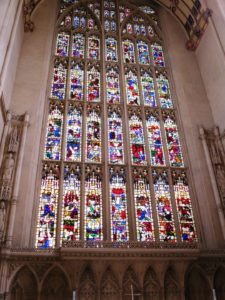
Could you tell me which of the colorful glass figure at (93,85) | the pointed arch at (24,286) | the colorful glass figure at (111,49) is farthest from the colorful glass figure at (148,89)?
the pointed arch at (24,286)

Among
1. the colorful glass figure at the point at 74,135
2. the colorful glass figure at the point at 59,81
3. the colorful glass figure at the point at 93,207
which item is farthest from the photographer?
the colorful glass figure at the point at 59,81

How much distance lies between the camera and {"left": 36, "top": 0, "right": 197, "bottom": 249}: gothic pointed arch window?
9.77 meters

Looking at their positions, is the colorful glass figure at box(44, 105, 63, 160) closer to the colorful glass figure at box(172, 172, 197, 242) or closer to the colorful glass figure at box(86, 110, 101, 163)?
the colorful glass figure at box(86, 110, 101, 163)

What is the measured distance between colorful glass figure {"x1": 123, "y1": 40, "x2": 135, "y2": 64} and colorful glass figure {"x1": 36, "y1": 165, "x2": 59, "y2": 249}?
242 inches

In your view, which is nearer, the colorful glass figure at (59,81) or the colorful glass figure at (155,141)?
the colorful glass figure at (155,141)

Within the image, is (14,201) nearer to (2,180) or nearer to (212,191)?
(2,180)

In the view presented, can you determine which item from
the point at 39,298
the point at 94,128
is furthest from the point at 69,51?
the point at 39,298

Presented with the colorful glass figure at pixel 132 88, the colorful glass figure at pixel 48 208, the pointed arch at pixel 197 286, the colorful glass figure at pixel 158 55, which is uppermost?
the colorful glass figure at pixel 158 55

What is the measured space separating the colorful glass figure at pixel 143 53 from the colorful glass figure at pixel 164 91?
3.16 feet

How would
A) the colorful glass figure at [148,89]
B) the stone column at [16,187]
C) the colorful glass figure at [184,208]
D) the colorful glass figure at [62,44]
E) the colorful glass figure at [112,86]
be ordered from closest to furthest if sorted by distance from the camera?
1. the stone column at [16,187]
2. the colorful glass figure at [184,208]
3. the colorful glass figure at [112,86]
4. the colorful glass figure at [148,89]
5. the colorful glass figure at [62,44]

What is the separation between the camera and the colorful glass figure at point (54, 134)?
1088 centimetres

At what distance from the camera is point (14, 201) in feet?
29.7

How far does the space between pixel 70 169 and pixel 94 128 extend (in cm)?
192

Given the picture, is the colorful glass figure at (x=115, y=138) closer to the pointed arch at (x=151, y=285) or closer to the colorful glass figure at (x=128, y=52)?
the colorful glass figure at (x=128, y=52)
